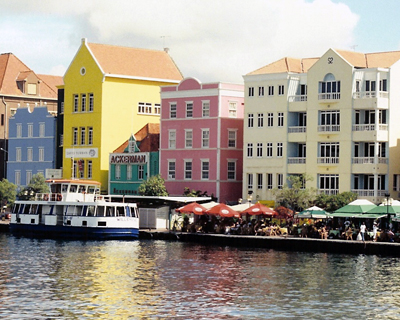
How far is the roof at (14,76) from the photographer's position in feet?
417

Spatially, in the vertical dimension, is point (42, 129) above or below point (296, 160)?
above

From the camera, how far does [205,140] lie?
9656 centimetres

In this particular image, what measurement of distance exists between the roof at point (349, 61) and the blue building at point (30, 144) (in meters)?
32.1

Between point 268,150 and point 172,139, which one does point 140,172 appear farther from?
point 268,150

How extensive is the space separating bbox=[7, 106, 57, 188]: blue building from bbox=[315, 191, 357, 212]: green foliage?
4135cm

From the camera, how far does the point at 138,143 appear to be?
104m

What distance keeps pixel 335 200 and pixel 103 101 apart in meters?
33.5

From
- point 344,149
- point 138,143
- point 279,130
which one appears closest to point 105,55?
point 138,143

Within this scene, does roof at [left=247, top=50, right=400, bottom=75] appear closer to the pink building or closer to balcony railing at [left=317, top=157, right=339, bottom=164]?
the pink building

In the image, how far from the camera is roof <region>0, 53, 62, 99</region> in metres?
127

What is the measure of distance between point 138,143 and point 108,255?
122ft

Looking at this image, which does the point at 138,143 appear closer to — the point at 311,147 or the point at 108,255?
the point at 311,147

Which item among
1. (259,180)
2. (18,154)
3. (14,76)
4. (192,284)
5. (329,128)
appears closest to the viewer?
(192,284)

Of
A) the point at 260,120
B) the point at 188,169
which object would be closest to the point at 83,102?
the point at 188,169
